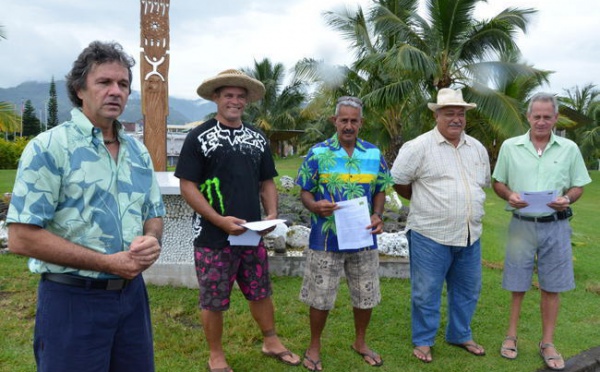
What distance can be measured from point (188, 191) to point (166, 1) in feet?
11.8

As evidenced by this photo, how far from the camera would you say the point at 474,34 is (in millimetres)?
13883

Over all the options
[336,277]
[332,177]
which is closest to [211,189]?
[332,177]

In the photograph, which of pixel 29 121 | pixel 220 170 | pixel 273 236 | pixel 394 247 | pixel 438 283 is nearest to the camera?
pixel 220 170

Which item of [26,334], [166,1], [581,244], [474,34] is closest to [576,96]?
[474,34]

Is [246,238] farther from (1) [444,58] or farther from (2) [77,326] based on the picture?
(1) [444,58]

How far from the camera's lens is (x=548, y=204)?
365 cm

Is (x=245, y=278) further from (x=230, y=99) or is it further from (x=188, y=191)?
(x=230, y=99)

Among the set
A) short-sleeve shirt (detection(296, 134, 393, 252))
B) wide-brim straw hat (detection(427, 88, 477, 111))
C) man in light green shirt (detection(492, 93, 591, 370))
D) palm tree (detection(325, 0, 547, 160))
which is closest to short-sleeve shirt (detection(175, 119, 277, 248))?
short-sleeve shirt (detection(296, 134, 393, 252))

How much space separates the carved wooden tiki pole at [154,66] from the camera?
577cm

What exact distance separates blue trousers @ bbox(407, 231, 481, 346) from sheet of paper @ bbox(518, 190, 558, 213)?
0.49m

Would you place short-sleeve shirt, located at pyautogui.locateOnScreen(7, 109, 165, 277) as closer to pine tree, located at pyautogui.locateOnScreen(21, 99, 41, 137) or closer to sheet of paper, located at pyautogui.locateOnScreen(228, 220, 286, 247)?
sheet of paper, located at pyautogui.locateOnScreen(228, 220, 286, 247)

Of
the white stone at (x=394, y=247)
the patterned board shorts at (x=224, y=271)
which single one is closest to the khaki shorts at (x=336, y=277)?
the patterned board shorts at (x=224, y=271)

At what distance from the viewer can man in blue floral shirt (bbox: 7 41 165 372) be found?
186 cm

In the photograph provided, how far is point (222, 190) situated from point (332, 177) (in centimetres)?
78
